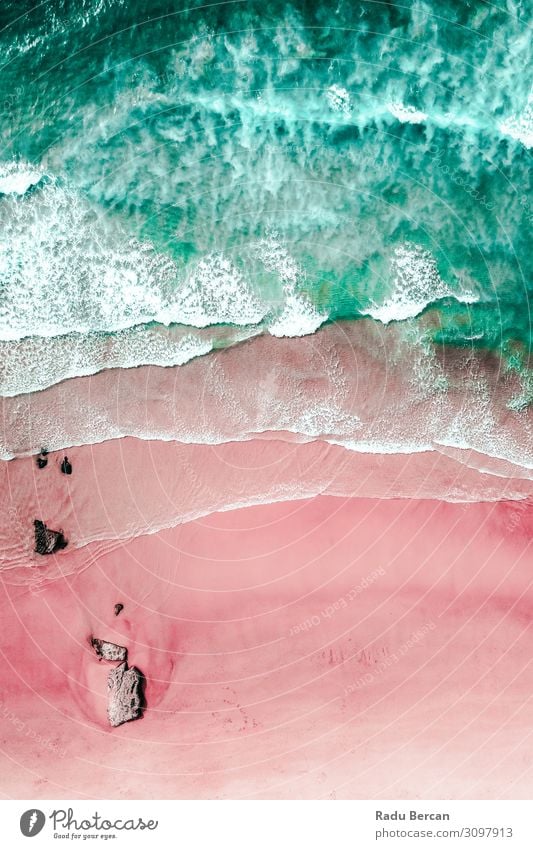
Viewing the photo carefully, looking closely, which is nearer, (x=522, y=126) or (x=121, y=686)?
(x=121, y=686)

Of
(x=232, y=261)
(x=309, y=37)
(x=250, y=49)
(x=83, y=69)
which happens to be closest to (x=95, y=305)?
(x=232, y=261)

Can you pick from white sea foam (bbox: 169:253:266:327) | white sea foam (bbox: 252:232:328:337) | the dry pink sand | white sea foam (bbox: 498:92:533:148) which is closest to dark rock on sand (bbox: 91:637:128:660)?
the dry pink sand

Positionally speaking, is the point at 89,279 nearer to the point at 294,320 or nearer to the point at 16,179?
the point at 16,179

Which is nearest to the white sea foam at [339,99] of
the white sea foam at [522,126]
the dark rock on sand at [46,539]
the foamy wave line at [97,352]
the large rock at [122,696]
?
the white sea foam at [522,126]

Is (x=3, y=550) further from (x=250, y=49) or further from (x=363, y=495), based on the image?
(x=250, y=49)
